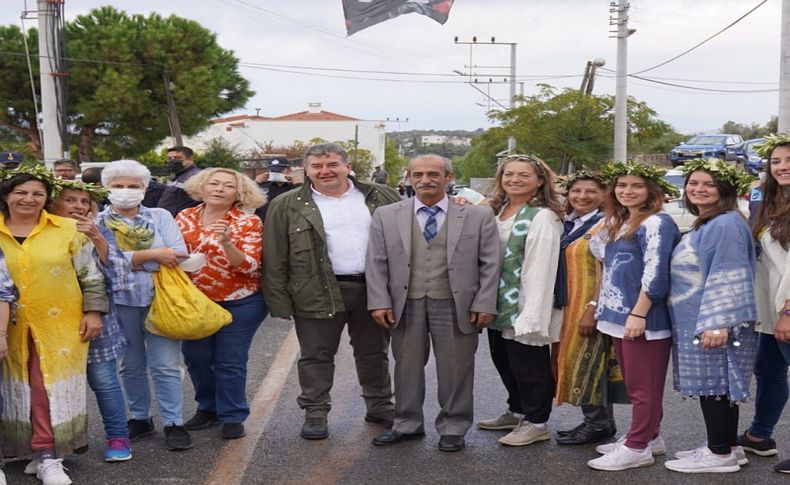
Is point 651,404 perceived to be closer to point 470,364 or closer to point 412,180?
point 470,364

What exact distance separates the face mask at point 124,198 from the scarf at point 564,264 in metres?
2.42

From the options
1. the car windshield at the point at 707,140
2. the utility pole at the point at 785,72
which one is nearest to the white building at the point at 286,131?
the car windshield at the point at 707,140

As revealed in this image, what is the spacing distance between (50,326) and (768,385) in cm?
382

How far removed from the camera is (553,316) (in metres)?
5.14

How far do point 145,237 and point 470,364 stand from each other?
6.50 feet

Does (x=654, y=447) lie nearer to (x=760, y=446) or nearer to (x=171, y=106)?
(x=760, y=446)

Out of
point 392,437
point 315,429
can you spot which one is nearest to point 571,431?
point 392,437

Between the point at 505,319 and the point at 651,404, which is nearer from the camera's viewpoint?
the point at 651,404

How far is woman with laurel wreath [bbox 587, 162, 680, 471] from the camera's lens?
4629 mm

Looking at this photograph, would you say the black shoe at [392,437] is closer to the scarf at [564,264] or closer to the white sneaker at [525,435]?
the white sneaker at [525,435]

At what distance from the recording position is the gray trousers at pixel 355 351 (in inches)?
214

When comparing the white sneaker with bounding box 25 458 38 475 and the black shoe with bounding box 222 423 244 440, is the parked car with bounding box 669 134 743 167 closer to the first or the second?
the black shoe with bounding box 222 423 244 440

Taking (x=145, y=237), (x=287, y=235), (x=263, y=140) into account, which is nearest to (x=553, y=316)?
(x=287, y=235)

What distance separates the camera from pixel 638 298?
4676 millimetres
